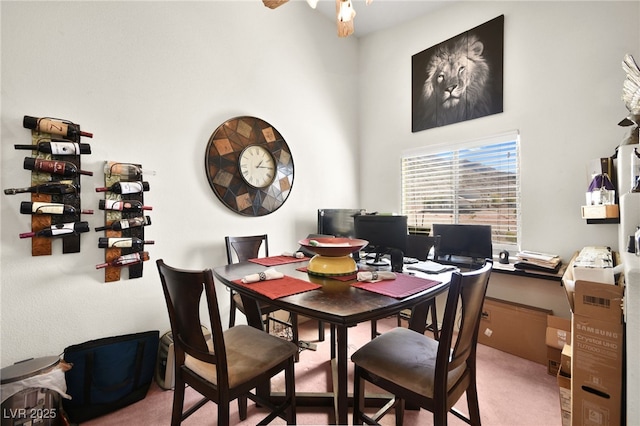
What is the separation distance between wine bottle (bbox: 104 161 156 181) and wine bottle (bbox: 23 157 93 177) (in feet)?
0.51

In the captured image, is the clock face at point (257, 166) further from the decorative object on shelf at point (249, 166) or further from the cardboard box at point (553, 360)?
the cardboard box at point (553, 360)

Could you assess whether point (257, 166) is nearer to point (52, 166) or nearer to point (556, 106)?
point (52, 166)

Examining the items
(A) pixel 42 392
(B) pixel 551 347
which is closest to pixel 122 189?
(A) pixel 42 392

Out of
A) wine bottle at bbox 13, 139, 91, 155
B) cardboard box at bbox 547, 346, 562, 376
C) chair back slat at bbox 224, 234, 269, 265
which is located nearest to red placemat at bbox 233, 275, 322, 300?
chair back slat at bbox 224, 234, 269, 265

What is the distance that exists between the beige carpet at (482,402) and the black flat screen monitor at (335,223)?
1.24 meters

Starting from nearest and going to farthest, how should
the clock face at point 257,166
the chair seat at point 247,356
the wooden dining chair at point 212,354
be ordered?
the wooden dining chair at point 212,354, the chair seat at point 247,356, the clock face at point 257,166

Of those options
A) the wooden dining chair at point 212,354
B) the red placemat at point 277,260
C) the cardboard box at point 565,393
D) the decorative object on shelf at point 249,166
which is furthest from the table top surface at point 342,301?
the decorative object on shelf at point 249,166

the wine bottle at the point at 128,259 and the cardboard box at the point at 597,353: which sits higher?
the wine bottle at the point at 128,259

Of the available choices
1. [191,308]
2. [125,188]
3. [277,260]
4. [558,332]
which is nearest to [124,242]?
[125,188]

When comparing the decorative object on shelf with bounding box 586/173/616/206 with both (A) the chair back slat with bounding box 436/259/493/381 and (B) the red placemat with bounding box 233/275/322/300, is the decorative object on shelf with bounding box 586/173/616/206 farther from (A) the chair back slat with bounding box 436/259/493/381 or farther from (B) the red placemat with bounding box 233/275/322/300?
(B) the red placemat with bounding box 233/275/322/300

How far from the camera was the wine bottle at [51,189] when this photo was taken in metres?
1.65

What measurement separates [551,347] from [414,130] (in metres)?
2.54

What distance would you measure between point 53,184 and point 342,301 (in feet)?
6.36

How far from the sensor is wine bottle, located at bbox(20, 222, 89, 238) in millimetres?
1703
